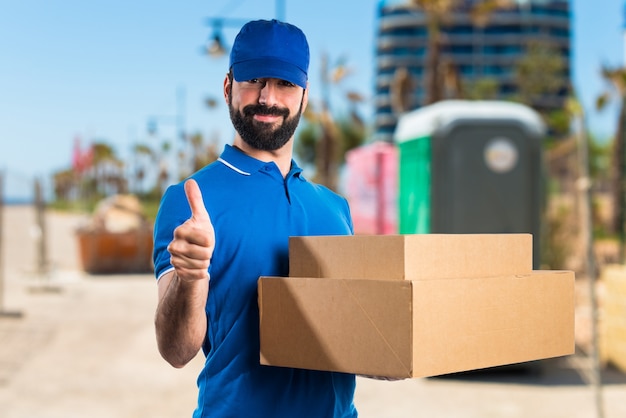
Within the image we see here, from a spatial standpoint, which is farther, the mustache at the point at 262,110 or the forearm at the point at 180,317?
the mustache at the point at 262,110

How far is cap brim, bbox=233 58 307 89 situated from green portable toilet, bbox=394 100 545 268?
733 centimetres

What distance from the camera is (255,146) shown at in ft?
8.19

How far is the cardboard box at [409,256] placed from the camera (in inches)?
82.4

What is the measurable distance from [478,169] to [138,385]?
13.9ft

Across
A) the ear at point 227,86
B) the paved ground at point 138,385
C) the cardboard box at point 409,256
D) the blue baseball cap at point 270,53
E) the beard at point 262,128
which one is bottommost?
the paved ground at point 138,385

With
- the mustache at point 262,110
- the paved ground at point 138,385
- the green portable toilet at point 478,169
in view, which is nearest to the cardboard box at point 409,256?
the mustache at point 262,110

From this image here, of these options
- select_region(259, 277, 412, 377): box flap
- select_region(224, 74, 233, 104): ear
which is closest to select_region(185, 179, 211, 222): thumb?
select_region(259, 277, 412, 377): box flap

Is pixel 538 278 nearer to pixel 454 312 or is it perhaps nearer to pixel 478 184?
pixel 454 312

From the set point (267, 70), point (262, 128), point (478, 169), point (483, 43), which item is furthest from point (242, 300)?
point (483, 43)

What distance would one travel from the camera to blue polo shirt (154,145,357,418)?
2.31m

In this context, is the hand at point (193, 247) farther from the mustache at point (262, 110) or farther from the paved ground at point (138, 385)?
the paved ground at point (138, 385)

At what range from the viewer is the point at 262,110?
2428mm

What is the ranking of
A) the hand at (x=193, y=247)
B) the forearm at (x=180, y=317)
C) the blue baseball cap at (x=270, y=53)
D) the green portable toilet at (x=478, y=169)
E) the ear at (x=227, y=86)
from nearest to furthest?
1. the hand at (x=193, y=247)
2. the forearm at (x=180, y=317)
3. the blue baseball cap at (x=270, y=53)
4. the ear at (x=227, y=86)
5. the green portable toilet at (x=478, y=169)

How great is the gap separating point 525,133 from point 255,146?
7813 mm
